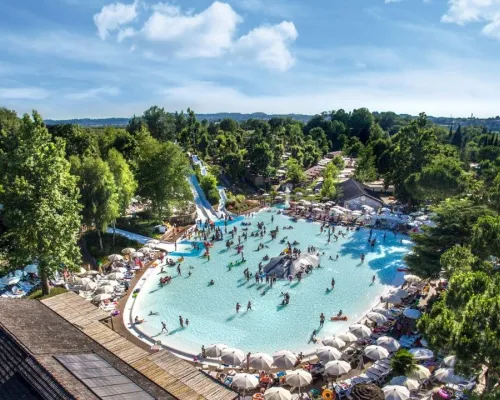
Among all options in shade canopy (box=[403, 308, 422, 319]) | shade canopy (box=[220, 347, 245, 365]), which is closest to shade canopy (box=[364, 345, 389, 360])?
shade canopy (box=[403, 308, 422, 319])

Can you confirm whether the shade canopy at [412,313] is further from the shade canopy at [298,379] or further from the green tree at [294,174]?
the green tree at [294,174]

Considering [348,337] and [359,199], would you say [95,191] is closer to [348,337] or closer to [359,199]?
[348,337]

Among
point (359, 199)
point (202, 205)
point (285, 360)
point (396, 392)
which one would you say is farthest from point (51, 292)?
point (359, 199)

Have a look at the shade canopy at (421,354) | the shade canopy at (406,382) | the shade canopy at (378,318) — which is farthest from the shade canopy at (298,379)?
the shade canopy at (378,318)

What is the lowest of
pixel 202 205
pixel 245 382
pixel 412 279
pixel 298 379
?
pixel 245 382

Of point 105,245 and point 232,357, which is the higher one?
point 105,245

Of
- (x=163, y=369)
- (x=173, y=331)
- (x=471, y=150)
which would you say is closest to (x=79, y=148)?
(x=173, y=331)

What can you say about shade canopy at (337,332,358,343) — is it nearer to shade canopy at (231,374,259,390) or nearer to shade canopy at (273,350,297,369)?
shade canopy at (273,350,297,369)
